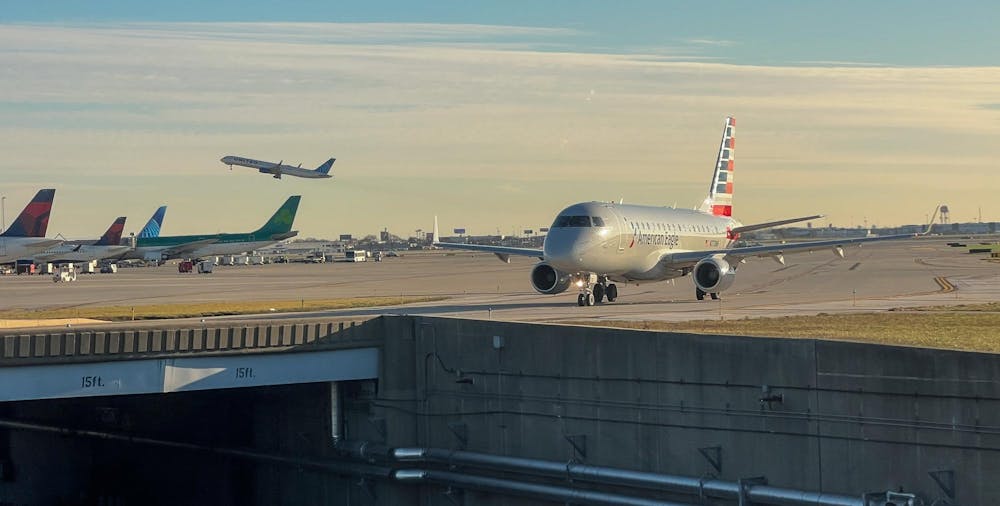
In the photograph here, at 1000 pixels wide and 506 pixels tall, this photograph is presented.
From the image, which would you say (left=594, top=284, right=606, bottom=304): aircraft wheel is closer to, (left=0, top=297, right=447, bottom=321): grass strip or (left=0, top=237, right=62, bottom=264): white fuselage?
(left=0, top=297, right=447, bottom=321): grass strip

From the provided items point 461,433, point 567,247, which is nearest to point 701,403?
point 461,433

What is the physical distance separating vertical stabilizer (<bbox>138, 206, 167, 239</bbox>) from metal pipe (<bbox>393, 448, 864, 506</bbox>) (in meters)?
171

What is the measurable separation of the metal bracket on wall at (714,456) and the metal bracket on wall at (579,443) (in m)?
3.70

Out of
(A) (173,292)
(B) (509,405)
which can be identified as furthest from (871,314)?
(A) (173,292)

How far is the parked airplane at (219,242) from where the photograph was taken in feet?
527

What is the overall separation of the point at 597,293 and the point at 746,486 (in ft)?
93.6

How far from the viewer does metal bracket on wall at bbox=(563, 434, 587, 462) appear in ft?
95.1

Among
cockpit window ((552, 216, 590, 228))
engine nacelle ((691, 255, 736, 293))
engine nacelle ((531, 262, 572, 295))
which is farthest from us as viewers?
engine nacelle ((531, 262, 572, 295))

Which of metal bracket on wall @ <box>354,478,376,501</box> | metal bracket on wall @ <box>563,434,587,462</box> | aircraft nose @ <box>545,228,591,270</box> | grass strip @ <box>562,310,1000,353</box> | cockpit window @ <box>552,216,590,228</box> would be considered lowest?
metal bracket on wall @ <box>354,478,376,501</box>

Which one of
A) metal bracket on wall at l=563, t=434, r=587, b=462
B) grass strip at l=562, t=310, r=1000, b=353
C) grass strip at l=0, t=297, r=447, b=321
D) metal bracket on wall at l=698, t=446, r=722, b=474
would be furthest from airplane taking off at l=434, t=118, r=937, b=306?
Result: metal bracket on wall at l=698, t=446, r=722, b=474

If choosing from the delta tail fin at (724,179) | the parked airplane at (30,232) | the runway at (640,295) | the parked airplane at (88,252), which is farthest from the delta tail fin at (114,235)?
the delta tail fin at (724,179)

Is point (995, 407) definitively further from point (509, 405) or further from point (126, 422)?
point (126, 422)

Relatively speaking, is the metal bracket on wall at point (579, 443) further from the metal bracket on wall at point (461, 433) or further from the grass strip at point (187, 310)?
the grass strip at point (187, 310)

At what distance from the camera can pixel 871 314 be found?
39250 mm
